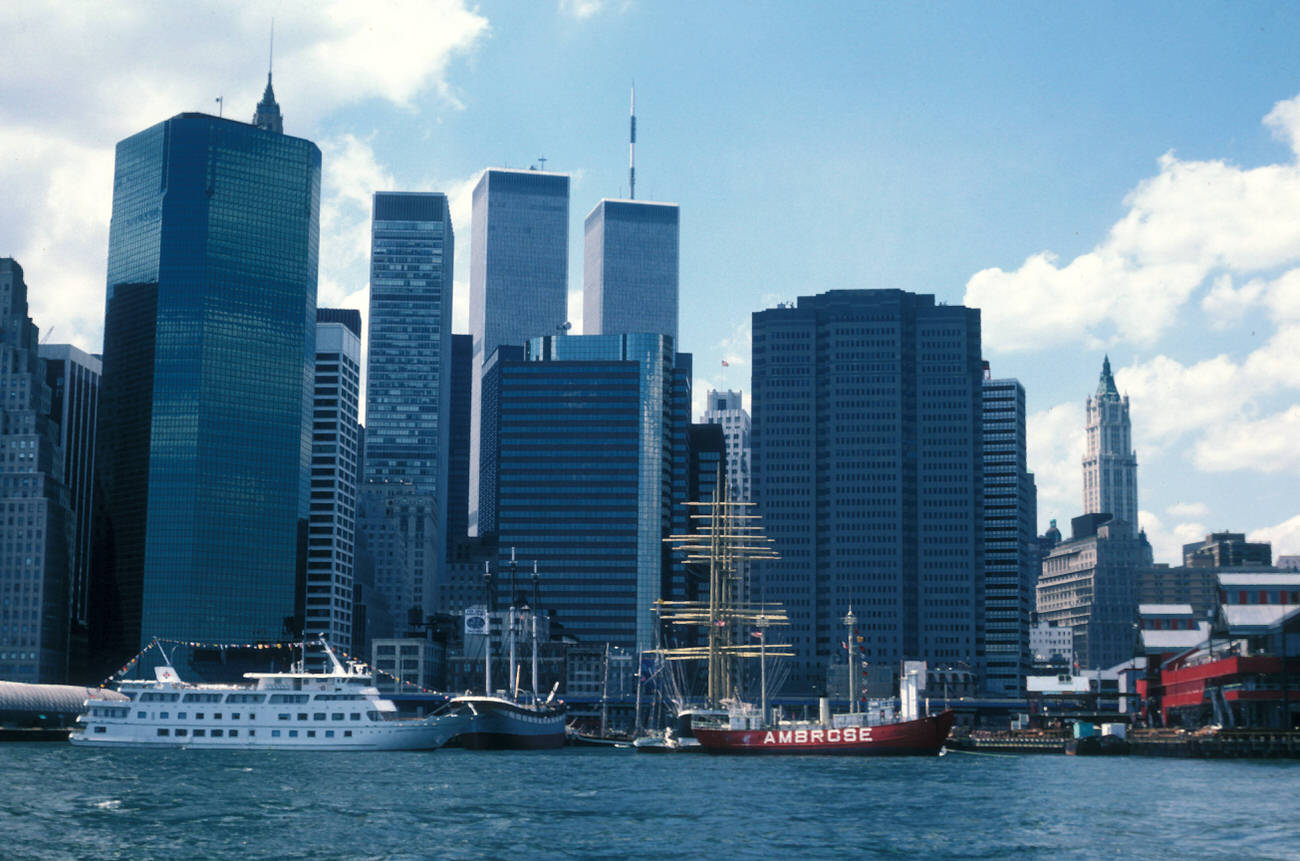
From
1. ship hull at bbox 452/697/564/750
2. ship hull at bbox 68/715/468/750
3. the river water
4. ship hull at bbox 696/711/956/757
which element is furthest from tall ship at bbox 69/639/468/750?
ship hull at bbox 696/711/956/757

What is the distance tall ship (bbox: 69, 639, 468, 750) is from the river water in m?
22.2

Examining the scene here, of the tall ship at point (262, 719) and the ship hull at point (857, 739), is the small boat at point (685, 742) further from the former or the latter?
the tall ship at point (262, 719)

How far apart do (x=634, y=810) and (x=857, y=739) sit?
2945 inches

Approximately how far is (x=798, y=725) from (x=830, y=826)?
3428 inches

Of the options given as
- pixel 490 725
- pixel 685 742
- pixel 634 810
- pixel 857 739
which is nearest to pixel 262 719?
pixel 490 725

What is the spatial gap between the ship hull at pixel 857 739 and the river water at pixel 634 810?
16.4 metres

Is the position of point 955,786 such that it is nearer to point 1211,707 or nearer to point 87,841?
point 87,841

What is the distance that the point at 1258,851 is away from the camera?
78062mm

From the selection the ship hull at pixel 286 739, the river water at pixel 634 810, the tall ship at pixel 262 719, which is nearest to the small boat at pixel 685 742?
the ship hull at pixel 286 739

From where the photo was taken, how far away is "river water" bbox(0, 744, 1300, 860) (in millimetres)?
78750

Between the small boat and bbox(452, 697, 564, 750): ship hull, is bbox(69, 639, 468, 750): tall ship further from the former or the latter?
the small boat

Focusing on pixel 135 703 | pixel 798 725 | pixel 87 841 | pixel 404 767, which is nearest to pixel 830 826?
pixel 87 841

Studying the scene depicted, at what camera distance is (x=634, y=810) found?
98.2 meters

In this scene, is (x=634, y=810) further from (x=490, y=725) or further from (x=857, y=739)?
(x=490, y=725)
